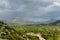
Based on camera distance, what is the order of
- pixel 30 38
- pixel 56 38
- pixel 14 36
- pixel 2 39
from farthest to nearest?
pixel 56 38 → pixel 30 38 → pixel 14 36 → pixel 2 39

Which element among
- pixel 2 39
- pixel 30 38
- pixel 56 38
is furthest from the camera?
pixel 56 38

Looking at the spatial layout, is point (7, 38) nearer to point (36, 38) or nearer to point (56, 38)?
point (36, 38)

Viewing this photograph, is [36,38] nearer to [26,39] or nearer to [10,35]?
[26,39]

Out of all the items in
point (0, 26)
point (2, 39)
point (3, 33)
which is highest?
point (0, 26)

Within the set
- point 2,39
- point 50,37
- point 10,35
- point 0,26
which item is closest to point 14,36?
point 10,35

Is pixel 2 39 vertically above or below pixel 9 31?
below

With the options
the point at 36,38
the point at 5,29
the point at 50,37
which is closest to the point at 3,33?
the point at 5,29

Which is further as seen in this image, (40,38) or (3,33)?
(40,38)

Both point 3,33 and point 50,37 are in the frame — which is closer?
point 3,33

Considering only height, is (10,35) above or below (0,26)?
below
